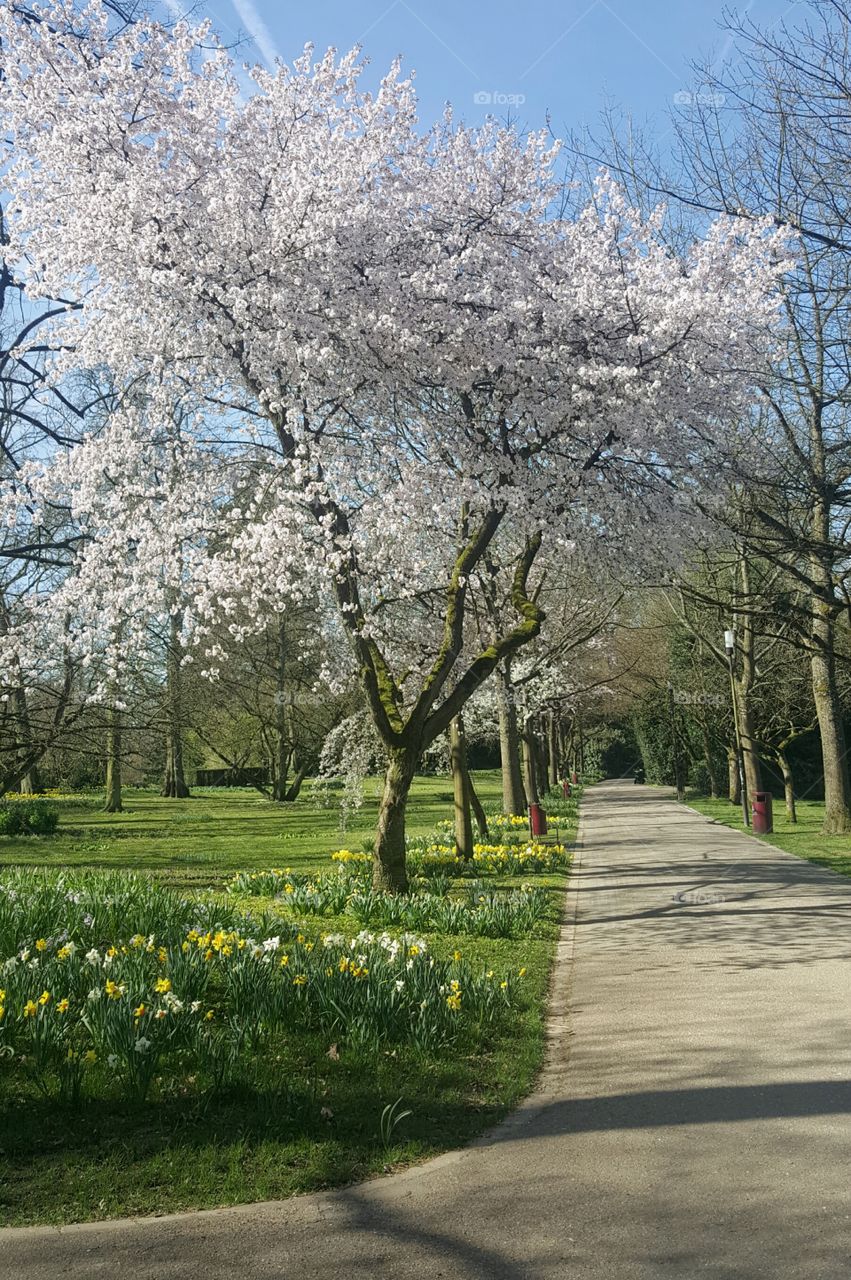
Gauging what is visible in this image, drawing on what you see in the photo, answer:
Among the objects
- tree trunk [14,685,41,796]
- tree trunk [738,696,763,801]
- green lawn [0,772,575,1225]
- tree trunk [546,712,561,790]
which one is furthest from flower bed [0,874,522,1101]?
tree trunk [546,712,561,790]

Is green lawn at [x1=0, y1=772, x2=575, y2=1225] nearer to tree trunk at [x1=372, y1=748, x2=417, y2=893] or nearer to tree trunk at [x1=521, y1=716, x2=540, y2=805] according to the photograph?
tree trunk at [x1=372, y1=748, x2=417, y2=893]

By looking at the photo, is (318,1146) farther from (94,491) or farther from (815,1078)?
(94,491)

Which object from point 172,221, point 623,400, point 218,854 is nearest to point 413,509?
point 623,400

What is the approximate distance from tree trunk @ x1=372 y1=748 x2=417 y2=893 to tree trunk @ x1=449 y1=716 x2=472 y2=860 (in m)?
3.52

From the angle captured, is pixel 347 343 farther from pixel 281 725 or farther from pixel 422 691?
pixel 281 725

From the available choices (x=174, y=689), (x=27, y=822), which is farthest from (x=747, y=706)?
(x=27, y=822)

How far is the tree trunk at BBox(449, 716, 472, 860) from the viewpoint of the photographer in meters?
15.4

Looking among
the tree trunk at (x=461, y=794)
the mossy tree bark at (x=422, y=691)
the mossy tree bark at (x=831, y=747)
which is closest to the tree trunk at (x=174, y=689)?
the mossy tree bark at (x=422, y=691)

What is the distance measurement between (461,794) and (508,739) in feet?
16.5

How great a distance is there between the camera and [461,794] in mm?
15648

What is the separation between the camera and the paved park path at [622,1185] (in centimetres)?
341

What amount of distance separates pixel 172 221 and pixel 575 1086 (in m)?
8.23

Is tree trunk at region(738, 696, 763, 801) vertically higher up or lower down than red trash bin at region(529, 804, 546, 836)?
higher up

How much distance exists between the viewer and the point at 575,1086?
17.6 ft
